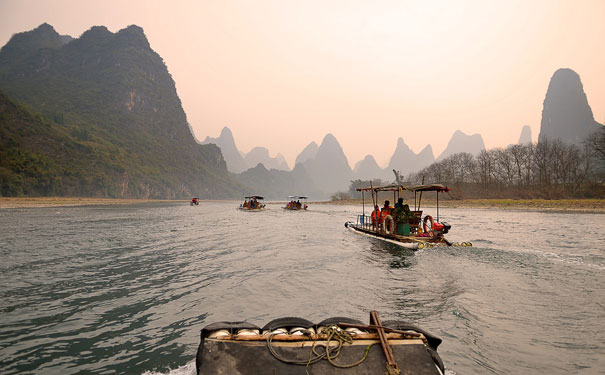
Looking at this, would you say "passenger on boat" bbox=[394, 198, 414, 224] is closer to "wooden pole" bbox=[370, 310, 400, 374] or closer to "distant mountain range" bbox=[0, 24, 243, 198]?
"wooden pole" bbox=[370, 310, 400, 374]

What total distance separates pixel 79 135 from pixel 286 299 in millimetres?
150070

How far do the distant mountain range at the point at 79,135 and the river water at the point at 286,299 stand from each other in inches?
3631

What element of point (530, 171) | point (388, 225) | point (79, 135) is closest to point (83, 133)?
point (79, 135)

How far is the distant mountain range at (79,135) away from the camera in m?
86.6

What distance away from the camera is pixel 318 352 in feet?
11.3

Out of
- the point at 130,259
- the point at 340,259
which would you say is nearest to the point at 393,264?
the point at 340,259

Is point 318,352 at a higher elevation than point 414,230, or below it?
higher

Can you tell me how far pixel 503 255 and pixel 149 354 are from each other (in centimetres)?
1539

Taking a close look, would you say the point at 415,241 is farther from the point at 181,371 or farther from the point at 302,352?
the point at 181,371

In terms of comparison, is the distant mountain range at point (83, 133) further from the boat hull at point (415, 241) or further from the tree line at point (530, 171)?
the boat hull at point (415, 241)

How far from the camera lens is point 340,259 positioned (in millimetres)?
14062

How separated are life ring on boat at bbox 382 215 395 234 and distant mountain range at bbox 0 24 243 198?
9705 centimetres

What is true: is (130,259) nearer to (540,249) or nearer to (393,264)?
(393,264)

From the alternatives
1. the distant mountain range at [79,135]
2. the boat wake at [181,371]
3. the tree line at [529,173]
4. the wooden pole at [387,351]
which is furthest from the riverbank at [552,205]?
the distant mountain range at [79,135]
